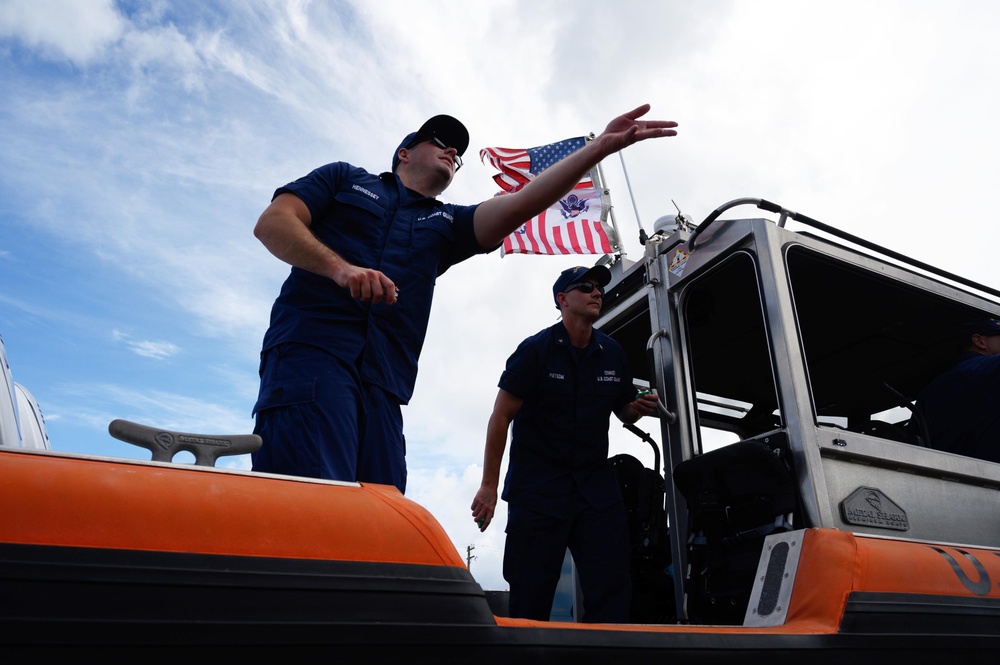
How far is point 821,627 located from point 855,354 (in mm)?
2777

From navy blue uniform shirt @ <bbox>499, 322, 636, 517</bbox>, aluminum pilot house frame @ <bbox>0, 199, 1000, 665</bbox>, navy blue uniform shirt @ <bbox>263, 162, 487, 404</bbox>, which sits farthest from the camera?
navy blue uniform shirt @ <bbox>499, 322, 636, 517</bbox>

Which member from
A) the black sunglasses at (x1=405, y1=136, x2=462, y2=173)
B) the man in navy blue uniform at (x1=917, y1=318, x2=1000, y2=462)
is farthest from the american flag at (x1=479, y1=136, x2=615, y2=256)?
the black sunglasses at (x1=405, y1=136, x2=462, y2=173)

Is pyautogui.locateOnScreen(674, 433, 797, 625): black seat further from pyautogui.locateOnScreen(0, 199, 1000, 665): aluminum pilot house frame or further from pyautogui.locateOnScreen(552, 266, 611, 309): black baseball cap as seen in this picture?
pyautogui.locateOnScreen(552, 266, 611, 309): black baseball cap

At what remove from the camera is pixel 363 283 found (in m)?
1.67

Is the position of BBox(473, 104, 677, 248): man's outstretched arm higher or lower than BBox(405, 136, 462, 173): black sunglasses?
lower

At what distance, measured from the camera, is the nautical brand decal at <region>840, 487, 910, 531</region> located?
7.45 feet

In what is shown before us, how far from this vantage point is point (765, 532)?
2297 millimetres

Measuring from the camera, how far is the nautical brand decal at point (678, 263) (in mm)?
3076

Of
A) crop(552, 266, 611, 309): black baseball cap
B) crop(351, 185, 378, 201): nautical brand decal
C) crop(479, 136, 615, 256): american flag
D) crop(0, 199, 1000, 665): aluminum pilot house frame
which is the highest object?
crop(479, 136, 615, 256): american flag

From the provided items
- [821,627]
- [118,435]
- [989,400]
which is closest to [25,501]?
[118,435]

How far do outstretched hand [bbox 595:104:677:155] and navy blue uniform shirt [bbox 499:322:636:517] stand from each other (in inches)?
50.7

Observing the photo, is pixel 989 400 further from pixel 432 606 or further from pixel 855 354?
pixel 432 606

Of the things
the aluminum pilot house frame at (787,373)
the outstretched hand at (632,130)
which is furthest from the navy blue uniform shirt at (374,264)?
the aluminum pilot house frame at (787,373)

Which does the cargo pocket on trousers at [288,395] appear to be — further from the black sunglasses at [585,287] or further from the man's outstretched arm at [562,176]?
the black sunglasses at [585,287]
